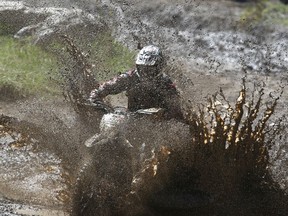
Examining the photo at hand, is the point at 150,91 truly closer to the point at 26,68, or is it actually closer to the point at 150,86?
the point at 150,86

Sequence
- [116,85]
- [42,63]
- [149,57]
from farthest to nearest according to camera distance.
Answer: [42,63]
[116,85]
[149,57]

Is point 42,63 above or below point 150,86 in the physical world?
below

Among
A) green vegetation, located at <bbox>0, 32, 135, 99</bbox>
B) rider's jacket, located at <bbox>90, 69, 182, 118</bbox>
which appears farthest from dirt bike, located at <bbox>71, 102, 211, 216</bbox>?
green vegetation, located at <bbox>0, 32, 135, 99</bbox>

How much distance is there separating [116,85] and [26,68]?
4.66m

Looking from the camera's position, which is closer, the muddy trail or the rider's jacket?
the muddy trail

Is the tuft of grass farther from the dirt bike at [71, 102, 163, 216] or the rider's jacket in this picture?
the dirt bike at [71, 102, 163, 216]

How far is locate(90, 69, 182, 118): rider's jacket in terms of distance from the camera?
18.3 ft

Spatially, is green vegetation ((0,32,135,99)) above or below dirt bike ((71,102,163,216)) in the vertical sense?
below

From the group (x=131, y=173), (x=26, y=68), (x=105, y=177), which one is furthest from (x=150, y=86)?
(x=26, y=68)

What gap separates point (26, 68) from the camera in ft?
33.5

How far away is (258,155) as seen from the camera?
17.6ft

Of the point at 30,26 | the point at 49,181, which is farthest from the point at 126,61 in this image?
the point at 49,181

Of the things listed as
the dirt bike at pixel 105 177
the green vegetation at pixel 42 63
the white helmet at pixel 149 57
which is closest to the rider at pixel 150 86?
the white helmet at pixel 149 57

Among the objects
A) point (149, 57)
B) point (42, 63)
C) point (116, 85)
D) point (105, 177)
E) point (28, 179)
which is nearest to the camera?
point (105, 177)
